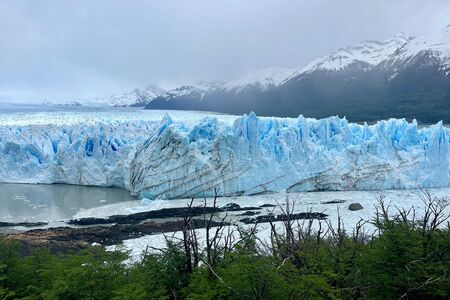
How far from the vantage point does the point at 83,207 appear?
15984 millimetres

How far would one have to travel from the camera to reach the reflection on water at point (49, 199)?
14836mm

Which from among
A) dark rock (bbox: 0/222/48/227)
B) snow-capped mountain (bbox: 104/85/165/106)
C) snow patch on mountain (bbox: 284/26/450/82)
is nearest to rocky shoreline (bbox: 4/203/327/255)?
dark rock (bbox: 0/222/48/227)

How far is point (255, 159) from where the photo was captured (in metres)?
17.3

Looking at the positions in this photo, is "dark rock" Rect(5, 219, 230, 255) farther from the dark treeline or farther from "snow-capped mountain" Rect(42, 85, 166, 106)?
"snow-capped mountain" Rect(42, 85, 166, 106)

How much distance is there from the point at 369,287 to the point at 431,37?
7088cm

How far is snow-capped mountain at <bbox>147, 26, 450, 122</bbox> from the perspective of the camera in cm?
5094

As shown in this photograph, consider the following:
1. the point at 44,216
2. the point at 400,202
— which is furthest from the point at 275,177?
the point at 44,216

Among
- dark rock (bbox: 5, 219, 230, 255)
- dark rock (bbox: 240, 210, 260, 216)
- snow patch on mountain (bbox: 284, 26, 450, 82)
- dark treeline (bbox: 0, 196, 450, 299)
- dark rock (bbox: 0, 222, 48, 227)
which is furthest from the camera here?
snow patch on mountain (bbox: 284, 26, 450, 82)

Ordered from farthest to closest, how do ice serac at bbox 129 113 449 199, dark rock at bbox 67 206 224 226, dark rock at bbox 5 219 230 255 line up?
ice serac at bbox 129 113 449 199 < dark rock at bbox 67 206 224 226 < dark rock at bbox 5 219 230 255

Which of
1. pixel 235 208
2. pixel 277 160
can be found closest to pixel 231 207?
pixel 235 208

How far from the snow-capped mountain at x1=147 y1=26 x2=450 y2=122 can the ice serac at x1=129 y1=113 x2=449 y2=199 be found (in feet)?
94.3

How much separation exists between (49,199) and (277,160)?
9.05 m

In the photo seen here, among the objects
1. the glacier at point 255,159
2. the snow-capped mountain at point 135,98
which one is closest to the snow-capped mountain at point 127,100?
the snow-capped mountain at point 135,98

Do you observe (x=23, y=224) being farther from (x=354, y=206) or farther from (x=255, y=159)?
(x=354, y=206)
